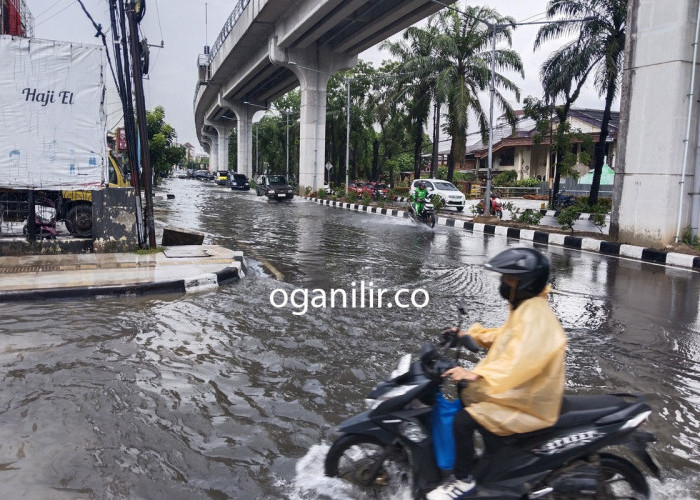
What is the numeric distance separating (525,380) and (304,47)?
35.1 meters

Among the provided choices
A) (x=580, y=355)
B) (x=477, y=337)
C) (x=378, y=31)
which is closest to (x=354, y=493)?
(x=477, y=337)

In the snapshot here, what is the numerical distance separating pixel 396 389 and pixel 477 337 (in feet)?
1.88

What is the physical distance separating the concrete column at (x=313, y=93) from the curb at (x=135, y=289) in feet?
93.7

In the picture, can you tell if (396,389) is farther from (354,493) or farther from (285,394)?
(285,394)

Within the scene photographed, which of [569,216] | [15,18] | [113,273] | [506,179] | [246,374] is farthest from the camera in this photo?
[506,179]

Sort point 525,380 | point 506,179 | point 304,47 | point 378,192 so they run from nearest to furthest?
point 525,380
point 378,192
point 304,47
point 506,179

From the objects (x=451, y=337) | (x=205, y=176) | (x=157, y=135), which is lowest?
(x=451, y=337)

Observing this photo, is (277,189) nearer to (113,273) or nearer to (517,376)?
(113,273)

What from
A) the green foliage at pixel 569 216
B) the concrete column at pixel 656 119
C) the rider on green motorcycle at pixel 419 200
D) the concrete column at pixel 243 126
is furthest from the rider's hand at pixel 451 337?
the concrete column at pixel 243 126

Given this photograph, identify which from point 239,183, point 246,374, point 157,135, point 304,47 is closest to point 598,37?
point 304,47

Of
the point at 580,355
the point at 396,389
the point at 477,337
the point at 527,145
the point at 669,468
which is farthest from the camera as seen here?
the point at 527,145

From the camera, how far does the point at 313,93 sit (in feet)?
121

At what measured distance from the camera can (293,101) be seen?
212ft

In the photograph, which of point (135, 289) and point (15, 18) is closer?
point (135, 289)
